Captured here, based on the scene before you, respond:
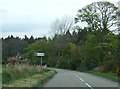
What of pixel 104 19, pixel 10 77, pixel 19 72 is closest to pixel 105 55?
pixel 104 19

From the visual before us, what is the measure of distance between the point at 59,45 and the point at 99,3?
34.2 metres

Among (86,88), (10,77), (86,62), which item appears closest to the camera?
(86,88)

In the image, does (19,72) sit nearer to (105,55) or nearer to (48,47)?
(105,55)

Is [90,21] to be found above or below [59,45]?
above

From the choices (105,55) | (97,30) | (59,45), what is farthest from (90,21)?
(59,45)

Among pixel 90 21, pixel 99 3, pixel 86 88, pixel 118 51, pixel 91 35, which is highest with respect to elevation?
pixel 99 3

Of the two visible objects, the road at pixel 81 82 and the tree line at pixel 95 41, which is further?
the tree line at pixel 95 41

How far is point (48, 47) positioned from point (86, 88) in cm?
5405

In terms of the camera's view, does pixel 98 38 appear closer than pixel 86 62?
Yes

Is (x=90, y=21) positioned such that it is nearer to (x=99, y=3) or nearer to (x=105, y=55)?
(x=99, y=3)

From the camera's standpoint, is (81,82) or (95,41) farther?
(95,41)

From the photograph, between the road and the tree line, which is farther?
the tree line

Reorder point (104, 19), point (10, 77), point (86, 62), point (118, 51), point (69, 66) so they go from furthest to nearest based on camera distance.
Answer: point (69, 66), point (86, 62), point (104, 19), point (118, 51), point (10, 77)

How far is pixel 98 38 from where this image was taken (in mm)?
33562
